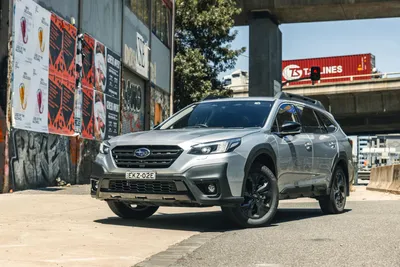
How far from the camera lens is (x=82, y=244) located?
239 inches

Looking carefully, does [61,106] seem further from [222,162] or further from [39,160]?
[222,162]

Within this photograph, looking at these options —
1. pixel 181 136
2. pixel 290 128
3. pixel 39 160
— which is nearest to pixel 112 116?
pixel 39 160

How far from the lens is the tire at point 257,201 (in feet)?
24.2

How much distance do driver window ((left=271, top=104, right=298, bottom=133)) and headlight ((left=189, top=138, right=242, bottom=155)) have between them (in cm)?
115

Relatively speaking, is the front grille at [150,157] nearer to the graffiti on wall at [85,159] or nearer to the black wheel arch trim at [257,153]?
the black wheel arch trim at [257,153]

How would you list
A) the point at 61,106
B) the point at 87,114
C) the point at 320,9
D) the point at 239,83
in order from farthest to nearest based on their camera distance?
the point at 239,83
the point at 320,9
the point at 87,114
the point at 61,106

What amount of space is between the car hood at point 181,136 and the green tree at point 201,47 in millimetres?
21565

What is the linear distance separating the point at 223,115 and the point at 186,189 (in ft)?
5.82

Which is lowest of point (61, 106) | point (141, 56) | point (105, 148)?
point (105, 148)

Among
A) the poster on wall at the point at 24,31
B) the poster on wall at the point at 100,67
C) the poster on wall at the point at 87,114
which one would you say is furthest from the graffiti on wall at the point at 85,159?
the poster on wall at the point at 24,31

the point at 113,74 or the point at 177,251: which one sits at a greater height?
the point at 113,74

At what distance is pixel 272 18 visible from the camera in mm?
35062

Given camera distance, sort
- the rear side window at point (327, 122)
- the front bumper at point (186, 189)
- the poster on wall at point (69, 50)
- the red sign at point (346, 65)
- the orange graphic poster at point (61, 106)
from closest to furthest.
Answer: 1. the front bumper at point (186, 189)
2. the rear side window at point (327, 122)
3. the orange graphic poster at point (61, 106)
4. the poster on wall at point (69, 50)
5. the red sign at point (346, 65)

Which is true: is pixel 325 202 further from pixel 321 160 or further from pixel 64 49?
pixel 64 49
